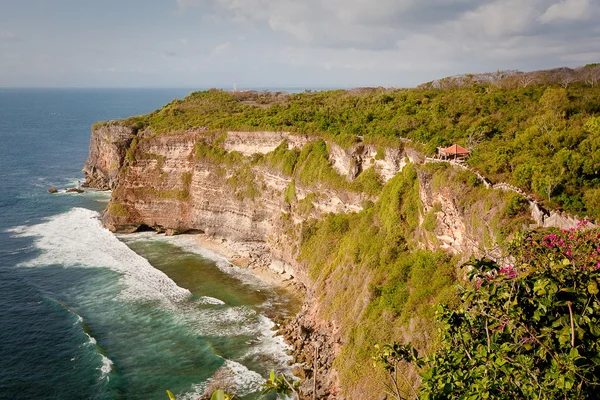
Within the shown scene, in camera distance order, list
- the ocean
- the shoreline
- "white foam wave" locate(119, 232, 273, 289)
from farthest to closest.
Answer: "white foam wave" locate(119, 232, 273, 289), the shoreline, the ocean

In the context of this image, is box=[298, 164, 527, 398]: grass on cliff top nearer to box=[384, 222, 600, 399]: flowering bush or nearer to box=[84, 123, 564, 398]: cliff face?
box=[84, 123, 564, 398]: cliff face

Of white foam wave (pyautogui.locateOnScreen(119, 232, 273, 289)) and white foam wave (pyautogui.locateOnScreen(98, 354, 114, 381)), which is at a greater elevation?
white foam wave (pyautogui.locateOnScreen(119, 232, 273, 289))

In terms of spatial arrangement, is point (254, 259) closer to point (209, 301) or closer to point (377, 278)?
point (209, 301)

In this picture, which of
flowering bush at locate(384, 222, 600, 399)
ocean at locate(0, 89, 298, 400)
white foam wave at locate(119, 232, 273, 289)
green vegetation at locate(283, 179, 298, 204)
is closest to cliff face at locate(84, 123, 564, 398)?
green vegetation at locate(283, 179, 298, 204)

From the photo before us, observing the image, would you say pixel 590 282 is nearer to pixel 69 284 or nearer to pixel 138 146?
pixel 69 284

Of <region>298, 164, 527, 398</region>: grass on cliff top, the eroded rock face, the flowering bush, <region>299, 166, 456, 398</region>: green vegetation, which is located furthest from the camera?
the eroded rock face

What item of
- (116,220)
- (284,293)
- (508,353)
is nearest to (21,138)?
(116,220)

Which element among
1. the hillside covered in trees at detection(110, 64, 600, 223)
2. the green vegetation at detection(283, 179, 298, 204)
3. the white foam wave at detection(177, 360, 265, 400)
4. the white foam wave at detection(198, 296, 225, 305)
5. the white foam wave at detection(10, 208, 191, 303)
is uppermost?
the hillside covered in trees at detection(110, 64, 600, 223)
